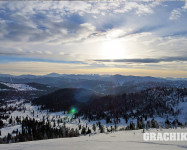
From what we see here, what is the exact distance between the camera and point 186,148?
15.6 m

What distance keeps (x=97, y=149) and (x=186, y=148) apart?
31.2ft

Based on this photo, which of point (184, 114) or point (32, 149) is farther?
point (184, 114)

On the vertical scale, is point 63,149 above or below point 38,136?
above

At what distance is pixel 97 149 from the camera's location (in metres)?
16.4

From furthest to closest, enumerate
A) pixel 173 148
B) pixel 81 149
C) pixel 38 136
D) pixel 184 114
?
pixel 184 114, pixel 38 136, pixel 81 149, pixel 173 148

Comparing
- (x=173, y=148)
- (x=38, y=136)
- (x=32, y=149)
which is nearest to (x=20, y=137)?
(x=38, y=136)

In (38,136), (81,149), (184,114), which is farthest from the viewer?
(184,114)

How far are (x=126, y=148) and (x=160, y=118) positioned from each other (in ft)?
682

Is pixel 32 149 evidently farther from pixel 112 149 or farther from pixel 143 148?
pixel 143 148

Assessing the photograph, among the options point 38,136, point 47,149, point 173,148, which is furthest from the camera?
point 38,136

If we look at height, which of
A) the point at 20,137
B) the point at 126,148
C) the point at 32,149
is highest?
the point at 126,148

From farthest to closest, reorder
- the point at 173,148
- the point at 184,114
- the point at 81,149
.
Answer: the point at 184,114 < the point at 81,149 < the point at 173,148

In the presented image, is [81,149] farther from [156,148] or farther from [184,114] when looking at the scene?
[184,114]

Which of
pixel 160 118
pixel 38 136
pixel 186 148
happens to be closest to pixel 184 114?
pixel 160 118
